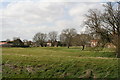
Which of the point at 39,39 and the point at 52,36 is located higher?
the point at 52,36

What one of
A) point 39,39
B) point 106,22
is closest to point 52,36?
point 39,39

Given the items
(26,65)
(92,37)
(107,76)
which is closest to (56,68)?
(26,65)

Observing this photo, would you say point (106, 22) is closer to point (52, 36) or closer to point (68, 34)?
point (68, 34)

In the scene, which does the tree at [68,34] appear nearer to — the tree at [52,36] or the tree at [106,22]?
the tree at [52,36]

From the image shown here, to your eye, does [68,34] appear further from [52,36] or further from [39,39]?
[52,36]

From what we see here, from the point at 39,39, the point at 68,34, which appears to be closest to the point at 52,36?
the point at 39,39

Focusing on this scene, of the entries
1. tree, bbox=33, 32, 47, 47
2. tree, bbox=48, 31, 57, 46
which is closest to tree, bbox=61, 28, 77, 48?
tree, bbox=33, 32, 47, 47

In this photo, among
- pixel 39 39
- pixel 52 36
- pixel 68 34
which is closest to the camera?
pixel 68 34

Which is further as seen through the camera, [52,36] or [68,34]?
[52,36]

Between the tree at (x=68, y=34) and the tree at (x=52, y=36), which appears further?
the tree at (x=52, y=36)

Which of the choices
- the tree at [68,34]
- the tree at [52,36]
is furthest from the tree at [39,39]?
the tree at [68,34]

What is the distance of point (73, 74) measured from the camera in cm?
1006

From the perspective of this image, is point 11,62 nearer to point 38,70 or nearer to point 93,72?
point 38,70

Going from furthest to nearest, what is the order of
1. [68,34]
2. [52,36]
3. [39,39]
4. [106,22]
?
[52,36]
[39,39]
[68,34]
[106,22]
